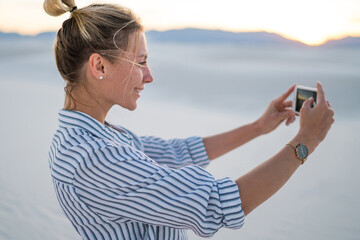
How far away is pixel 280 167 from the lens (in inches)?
32.4

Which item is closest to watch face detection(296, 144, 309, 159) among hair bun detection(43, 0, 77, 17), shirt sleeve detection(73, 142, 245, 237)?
shirt sleeve detection(73, 142, 245, 237)

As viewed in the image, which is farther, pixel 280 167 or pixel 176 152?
pixel 176 152

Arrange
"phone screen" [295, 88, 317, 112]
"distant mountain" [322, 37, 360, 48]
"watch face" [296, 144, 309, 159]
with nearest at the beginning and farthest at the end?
"watch face" [296, 144, 309, 159] < "phone screen" [295, 88, 317, 112] < "distant mountain" [322, 37, 360, 48]

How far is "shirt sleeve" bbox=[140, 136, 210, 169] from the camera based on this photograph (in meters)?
1.21

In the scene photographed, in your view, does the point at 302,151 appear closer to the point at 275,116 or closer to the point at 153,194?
the point at 153,194

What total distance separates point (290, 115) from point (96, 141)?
29.4 inches

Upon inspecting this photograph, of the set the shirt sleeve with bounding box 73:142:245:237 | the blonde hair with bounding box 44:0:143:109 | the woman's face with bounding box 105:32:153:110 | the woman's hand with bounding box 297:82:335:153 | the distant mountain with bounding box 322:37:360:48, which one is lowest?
the shirt sleeve with bounding box 73:142:245:237

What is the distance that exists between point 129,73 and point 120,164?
0.81ft

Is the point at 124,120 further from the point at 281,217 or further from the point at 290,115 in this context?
the point at 290,115

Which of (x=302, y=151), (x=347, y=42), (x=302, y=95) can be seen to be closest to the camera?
(x=302, y=151)

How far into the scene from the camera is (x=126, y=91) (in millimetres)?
927

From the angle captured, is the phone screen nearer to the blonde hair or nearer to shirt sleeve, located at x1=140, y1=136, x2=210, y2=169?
shirt sleeve, located at x1=140, y1=136, x2=210, y2=169

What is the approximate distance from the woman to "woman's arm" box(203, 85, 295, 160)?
1.08 ft

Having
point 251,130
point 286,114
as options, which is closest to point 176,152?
point 251,130
